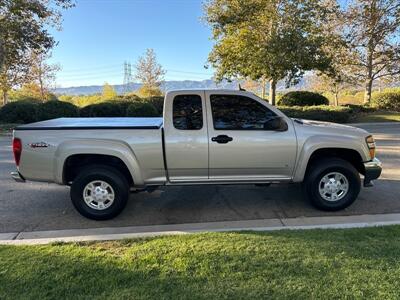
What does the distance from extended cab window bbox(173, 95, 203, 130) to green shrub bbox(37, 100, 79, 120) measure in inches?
632

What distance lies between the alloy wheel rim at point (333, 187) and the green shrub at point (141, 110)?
54.1 feet

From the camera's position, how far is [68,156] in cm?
554

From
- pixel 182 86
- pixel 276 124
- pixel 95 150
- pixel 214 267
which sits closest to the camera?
pixel 214 267

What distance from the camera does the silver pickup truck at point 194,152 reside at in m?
5.56

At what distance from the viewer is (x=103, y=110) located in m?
21.5

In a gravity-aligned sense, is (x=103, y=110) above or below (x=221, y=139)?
above

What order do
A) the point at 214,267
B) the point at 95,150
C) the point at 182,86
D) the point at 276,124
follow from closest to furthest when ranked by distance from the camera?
the point at 214,267
the point at 95,150
the point at 276,124
the point at 182,86

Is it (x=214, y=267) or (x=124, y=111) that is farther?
(x=124, y=111)

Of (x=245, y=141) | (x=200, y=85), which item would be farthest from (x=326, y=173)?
(x=200, y=85)

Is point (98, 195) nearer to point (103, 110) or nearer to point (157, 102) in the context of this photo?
point (103, 110)

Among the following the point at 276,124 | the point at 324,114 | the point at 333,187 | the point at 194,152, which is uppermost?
the point at 276,124

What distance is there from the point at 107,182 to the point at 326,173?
10.2 ft

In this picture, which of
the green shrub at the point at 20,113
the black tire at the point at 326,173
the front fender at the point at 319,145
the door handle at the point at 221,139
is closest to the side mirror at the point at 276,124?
the front fender at the point at 319,145

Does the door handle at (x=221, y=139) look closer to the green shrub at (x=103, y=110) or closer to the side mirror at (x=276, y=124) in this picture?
the side mirror at (x=276, y=124)
